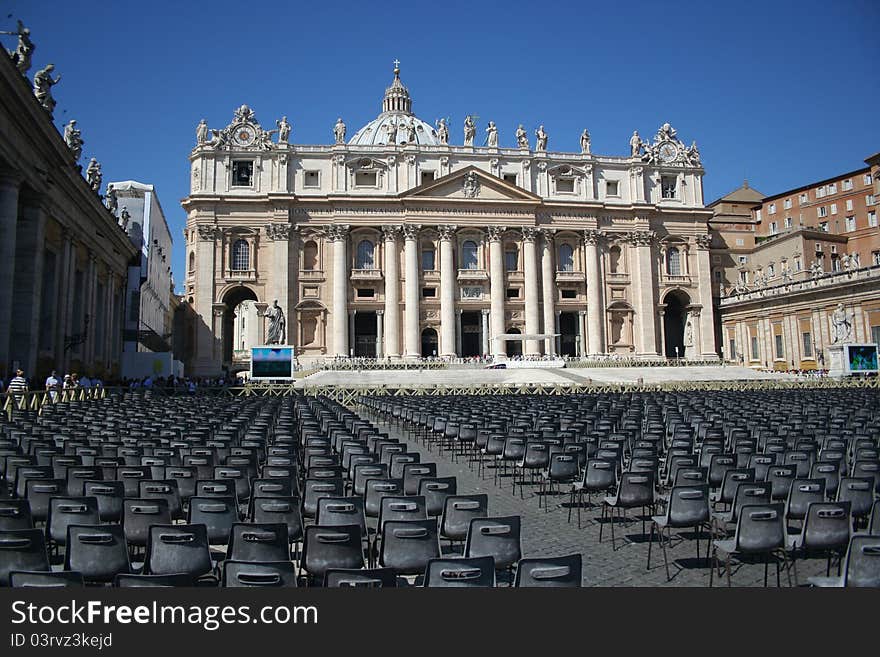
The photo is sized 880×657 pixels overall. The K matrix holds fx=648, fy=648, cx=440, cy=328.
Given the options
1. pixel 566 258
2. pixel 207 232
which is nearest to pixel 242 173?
pixel 207 232

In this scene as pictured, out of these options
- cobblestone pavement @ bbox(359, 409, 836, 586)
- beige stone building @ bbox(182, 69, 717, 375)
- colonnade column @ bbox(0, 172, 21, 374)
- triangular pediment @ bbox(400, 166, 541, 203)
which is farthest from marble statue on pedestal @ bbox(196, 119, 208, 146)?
cobblestone pavement @ bbox(359, 409, 836, 586)

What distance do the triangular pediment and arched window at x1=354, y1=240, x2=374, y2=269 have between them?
5996 mm

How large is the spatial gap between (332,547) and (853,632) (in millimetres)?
3709

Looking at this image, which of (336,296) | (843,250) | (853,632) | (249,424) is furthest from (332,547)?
(843,250)

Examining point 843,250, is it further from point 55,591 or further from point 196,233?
point 55,591

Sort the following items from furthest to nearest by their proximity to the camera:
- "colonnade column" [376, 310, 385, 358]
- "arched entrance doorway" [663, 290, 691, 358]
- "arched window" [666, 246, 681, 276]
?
"arched entrance doorway" [663, 290, 691, 358]
"arched window" [666, 246, 681, 276]
"colonnade column" [376, 310, 385, 358]

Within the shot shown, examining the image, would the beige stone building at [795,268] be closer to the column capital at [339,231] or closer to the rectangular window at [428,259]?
the rectangular window at [428,259]

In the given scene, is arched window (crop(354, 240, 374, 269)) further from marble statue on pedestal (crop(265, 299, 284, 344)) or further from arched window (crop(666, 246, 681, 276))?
arched window (crop(666, 246, 681, 276))

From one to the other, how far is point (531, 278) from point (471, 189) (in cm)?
1059

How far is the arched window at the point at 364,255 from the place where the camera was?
64062mm

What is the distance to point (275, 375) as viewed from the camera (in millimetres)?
35250

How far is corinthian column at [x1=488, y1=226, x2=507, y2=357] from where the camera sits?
62.9 meters

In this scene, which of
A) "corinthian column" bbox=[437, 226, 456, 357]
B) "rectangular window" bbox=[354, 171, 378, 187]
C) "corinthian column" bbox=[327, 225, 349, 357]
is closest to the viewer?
"corinthian column" bbox=[327, 225, 349, 357]

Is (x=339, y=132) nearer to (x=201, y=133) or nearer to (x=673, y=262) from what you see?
(x=201, y=133)
